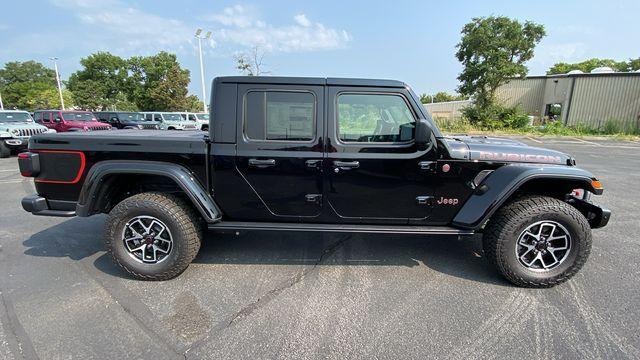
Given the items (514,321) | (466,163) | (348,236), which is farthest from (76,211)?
(514,321)

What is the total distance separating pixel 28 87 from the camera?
6606cm

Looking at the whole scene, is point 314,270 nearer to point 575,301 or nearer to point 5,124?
point 575,301

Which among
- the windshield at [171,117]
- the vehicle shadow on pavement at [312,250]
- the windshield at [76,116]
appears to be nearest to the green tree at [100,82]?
the windshield at [171,117]

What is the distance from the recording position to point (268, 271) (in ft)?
10.9

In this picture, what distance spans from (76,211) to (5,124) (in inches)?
498

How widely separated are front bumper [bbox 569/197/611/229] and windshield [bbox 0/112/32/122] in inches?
661

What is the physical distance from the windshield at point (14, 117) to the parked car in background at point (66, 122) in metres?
1.68

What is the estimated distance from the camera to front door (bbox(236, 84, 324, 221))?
3.01m

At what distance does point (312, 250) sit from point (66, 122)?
51.8ft

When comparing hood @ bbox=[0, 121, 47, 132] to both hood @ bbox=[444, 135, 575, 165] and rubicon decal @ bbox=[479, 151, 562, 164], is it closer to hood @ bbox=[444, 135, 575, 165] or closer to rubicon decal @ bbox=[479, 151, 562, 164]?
A: hood @ bbox=[444, 135, 575, 165]

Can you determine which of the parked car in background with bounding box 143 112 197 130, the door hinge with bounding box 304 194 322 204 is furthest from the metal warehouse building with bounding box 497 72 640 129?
the door hinge with bounding box 304 194 322 204

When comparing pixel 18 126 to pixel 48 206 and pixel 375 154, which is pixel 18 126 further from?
Result: pixel 375 154

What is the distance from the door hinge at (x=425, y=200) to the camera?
3.10 m

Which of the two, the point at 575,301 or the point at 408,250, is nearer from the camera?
the point at 575,301
